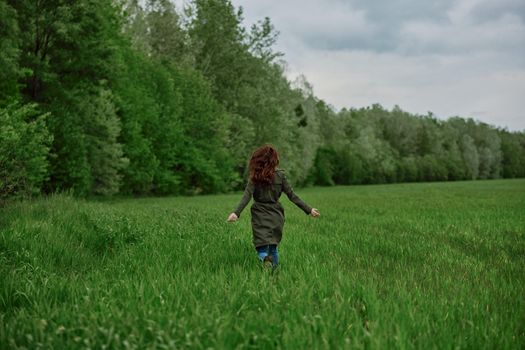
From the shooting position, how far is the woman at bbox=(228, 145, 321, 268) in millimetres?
6020

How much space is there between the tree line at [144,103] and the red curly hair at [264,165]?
267 inches

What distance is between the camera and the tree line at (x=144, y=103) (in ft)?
56.8

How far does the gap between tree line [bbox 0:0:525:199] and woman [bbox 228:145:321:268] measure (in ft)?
22.1

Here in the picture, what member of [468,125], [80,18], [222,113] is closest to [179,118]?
[222,113]

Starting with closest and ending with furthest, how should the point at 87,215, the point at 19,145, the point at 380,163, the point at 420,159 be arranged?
the point at 87,215 < the point at 19,145 < the point at 380,163 < the point at 420,159

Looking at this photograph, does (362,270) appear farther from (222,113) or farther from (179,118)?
(222,113)

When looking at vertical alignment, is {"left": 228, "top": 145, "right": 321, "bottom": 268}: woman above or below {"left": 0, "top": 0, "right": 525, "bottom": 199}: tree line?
below

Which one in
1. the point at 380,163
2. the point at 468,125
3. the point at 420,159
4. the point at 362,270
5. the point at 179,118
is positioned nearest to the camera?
the point at 362,270

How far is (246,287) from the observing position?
14.1 ft

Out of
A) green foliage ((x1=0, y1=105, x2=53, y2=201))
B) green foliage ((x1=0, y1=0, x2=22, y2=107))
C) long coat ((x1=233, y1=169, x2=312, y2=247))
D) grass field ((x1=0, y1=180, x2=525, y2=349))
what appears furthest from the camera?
green foliage ((x1=0, y1=0, x2=22, y2=107))

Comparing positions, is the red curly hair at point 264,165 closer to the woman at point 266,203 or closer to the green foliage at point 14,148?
the woman at point 266,203

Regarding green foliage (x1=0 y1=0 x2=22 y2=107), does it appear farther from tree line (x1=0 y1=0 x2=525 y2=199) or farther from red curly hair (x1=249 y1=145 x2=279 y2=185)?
red curly hair (x1=249 y1=145 x2=279 y2=185)

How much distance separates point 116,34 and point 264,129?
21490 millimetres

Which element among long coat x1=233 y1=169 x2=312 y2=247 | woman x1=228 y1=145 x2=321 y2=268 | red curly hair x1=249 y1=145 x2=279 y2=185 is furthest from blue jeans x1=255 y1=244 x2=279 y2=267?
red curly hair x1=249 y1=145 x2=279 y2=185
